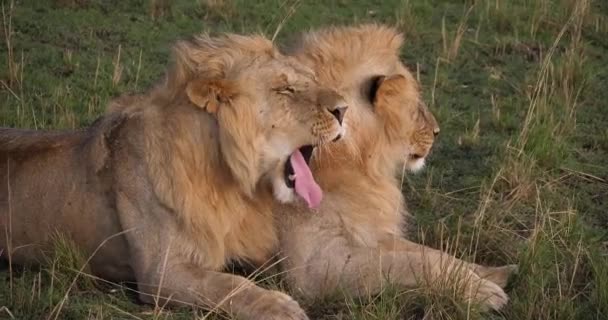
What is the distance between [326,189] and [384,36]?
0.66m

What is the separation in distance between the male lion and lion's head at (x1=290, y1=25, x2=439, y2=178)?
0.28m

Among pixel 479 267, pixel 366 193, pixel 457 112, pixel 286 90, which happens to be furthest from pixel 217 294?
pixel 457 112

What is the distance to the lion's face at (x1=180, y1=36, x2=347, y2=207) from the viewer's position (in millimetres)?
3877

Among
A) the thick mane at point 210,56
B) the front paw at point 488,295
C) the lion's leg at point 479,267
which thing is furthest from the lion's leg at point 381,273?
the thick mane at point 210,56

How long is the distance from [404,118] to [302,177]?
2.24 ft

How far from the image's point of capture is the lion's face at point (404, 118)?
4492 millimetres

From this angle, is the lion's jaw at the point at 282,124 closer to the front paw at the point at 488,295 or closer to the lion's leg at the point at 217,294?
the lion's leg at the point at 217,294

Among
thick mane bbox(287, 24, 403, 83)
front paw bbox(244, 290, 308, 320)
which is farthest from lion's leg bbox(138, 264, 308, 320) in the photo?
thick mane bbox(287, 24, 403, 83)

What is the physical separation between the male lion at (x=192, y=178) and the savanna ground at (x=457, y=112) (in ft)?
0.39

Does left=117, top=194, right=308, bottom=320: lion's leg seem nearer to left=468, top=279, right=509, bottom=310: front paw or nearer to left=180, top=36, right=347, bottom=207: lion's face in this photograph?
left=180, top=36, right=347, bottom=207: lion's face

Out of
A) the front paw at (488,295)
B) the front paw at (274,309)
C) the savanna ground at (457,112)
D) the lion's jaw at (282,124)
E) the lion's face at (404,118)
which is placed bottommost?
the savanna ground at (457,112)

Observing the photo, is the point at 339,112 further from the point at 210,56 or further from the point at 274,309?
the point at 274,309

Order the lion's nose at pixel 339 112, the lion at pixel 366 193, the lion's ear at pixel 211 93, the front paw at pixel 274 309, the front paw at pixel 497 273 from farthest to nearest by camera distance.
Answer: the front paw at pixel 497 273
the lion at pixel 366 193
the lion's nose at pixel 339 112
the lion's ear at pixel 211 93
the front paw at pixel 274 309

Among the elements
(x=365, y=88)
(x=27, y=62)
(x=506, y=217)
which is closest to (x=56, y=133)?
(x=365, y=88)
